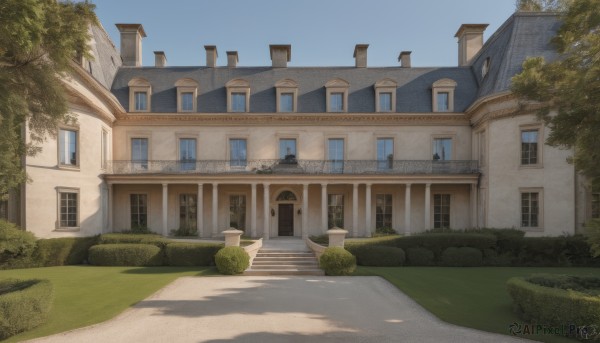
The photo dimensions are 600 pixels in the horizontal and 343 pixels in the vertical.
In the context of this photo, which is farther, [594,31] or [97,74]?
[97,74]

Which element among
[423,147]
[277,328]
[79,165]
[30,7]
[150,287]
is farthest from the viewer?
[423,147]

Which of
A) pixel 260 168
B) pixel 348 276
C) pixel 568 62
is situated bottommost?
pixel 348 276

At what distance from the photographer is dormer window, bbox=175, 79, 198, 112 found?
24.6 meters

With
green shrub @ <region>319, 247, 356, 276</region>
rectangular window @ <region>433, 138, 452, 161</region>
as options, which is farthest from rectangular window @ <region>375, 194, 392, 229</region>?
green shrub @ <region>319, 247, 356, 276</region>

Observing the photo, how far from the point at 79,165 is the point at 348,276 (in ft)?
53.5

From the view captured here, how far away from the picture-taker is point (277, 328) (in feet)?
26.5

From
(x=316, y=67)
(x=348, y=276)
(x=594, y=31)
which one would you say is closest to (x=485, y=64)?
(x=316, y=67)

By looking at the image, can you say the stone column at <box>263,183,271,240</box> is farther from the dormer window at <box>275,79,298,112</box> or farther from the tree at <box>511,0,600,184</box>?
the tree at <box>511,0,600,184</box>

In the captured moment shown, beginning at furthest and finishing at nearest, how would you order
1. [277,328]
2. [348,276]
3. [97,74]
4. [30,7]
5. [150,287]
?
[97,74] < [348,276] < [150,287] < [277,328] < [30,7]

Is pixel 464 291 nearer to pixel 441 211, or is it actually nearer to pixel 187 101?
pixel 441 211

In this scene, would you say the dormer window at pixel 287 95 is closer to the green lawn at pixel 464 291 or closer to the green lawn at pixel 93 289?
the green lawn at pixel 93 289

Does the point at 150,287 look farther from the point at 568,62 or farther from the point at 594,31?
the point at 594,31

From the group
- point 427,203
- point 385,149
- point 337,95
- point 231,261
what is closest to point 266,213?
point 231,261

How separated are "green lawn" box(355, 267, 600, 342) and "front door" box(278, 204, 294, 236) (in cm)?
1001
